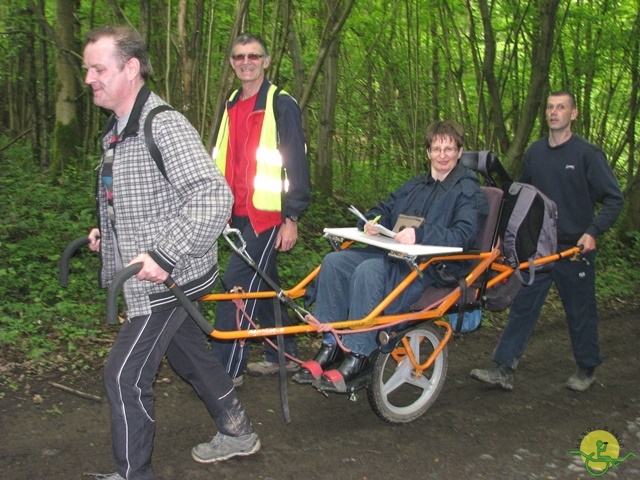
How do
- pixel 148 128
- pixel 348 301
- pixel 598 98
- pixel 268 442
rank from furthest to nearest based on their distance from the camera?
pixel 598 98 → pixel 348 301 → pixel 268 442 → pixel 148 128

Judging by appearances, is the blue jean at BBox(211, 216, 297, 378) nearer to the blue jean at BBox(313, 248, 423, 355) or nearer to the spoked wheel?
the blue jean at BBox(313, 248, 423, 355)

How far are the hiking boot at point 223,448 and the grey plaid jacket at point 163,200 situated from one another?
0.98 meters

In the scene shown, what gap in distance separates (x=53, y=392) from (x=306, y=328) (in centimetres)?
195

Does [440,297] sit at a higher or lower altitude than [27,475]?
higher

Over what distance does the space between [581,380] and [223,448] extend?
3036 mm

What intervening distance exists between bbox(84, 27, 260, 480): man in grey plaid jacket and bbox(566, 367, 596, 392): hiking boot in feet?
10.6

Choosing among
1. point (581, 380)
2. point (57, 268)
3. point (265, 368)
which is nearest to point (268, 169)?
point (265, 368)

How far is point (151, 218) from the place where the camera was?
3080 millimetres

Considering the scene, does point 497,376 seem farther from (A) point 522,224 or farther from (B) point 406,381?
(A) point 522,224

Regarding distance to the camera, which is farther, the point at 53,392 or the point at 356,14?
the point at 356,14

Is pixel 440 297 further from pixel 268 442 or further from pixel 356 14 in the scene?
pixel 356 14

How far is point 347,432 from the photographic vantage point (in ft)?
13.9

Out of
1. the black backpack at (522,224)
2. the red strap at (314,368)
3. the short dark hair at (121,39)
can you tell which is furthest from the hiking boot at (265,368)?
the short dark hair at (121,39)

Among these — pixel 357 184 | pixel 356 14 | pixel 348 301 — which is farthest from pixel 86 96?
pixel 348 301
